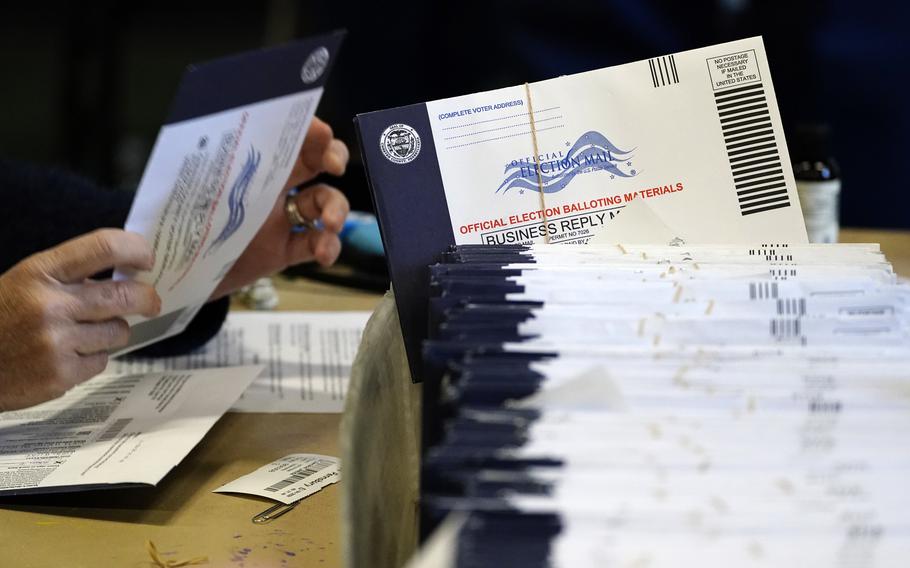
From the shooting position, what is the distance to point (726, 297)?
541 mm

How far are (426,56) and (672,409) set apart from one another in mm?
2314

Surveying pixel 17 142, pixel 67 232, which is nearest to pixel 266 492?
pixel 67 232

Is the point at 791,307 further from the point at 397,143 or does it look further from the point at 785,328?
the point at 397,143

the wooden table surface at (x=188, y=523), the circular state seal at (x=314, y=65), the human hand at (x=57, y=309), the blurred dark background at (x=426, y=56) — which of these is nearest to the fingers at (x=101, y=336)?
the human hand at (x=57, y=309)

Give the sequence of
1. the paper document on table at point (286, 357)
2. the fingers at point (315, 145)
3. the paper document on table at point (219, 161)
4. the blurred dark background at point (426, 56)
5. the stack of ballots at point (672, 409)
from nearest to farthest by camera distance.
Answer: the stack of ballots at point (672, 409) < the paper document on table at point (219, 161) < the paper document on table at point (286, 357) < the fingers at point (315, 145) < the blurred dark background at point (426, 56)

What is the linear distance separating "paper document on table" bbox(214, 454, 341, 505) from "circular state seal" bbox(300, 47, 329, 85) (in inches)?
12.5

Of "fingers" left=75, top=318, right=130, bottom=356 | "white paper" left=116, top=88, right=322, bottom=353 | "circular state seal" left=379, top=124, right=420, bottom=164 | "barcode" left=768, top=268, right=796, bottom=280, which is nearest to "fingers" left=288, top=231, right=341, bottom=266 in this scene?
"white paper" left=116, top=88, right=322, bottom=353

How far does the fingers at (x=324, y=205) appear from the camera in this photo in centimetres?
109

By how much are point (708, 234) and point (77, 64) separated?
3.10 meters

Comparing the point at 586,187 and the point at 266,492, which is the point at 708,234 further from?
the point at 266,492

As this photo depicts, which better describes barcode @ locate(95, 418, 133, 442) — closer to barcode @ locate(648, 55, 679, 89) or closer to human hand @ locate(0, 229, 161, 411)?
human hand @ locate(0, 229, 161, 411)

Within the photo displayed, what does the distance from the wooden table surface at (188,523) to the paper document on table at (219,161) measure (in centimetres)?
17

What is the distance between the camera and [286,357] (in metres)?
1.04

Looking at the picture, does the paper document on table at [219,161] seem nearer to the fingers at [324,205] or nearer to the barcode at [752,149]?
the fingers at [324,205]
